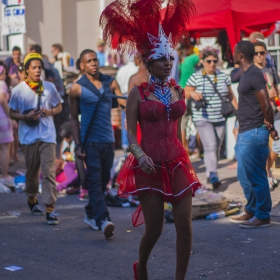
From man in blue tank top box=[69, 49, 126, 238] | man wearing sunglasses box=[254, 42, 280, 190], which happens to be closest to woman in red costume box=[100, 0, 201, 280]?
man in blue tank top box=[69, 49, 126, 238]

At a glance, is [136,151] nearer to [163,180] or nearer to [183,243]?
[163,180]

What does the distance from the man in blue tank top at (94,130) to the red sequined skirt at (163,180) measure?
89.5 inches

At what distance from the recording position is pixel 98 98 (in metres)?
7.87

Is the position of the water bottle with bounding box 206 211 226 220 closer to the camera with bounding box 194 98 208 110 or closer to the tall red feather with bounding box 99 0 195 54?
the camera with bounding box 194 98 208 110

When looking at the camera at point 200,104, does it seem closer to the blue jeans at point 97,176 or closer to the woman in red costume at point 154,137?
the blue jeans at point 97,176

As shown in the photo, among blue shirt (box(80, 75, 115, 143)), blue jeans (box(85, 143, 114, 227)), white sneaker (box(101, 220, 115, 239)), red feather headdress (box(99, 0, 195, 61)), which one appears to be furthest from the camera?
blue shirt (box(80, 75, 115, 143))

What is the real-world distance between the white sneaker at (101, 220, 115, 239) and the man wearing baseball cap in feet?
3.52

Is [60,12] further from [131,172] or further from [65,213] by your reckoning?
[131,172]

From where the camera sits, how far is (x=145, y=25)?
5535 mm

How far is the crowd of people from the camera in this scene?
17.8ft

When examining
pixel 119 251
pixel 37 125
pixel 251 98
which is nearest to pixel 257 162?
pixel 251 98

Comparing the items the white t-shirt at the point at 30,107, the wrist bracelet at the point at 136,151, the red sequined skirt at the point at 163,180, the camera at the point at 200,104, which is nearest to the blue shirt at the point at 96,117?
the white t-shirt at the point at 30,107

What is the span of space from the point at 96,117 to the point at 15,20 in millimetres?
7028

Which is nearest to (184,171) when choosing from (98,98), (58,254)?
(58,254)
